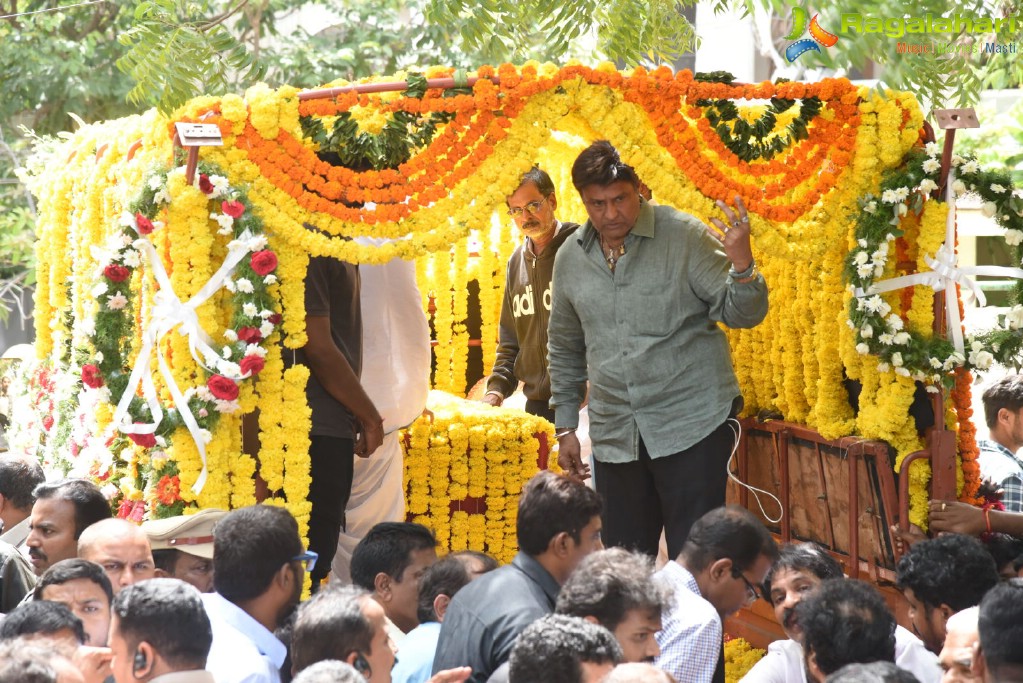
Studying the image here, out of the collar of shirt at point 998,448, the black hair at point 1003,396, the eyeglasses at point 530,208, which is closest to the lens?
the collar of shirt at point 998,448

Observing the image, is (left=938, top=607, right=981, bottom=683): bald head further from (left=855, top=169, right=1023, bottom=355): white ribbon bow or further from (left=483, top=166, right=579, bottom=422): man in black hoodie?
(left=483, top=166, right=579, bottom=422): man in black hoodie

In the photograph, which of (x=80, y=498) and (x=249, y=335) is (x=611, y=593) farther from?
(x=80, y=498)

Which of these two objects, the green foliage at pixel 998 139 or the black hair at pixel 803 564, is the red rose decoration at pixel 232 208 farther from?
the green foliage at pixel 998 139

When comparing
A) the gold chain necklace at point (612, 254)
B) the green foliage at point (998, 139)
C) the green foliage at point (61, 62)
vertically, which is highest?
the green foliage at point (61, 62)

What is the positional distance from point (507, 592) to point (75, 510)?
198cm

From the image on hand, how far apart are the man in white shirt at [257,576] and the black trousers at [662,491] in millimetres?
1677

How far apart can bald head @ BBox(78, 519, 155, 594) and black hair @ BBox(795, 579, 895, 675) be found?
83.9 inches

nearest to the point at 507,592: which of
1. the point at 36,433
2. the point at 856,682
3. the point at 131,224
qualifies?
the point at 856,682

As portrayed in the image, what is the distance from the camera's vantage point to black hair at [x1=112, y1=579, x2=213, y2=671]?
3.52 meters

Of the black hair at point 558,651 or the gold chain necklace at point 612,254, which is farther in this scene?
the gold chain necklace at point 612,254

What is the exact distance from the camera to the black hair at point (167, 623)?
3520 millimetres

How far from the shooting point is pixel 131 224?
17.5 ft

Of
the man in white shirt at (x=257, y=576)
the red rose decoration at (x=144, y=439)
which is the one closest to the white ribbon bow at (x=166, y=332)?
the red rose decoration at (x=144, y=439)

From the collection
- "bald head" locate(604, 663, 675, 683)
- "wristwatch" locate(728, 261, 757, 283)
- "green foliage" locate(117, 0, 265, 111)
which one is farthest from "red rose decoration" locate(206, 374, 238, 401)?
"bald head" locate(604, 663, 675, 683)
